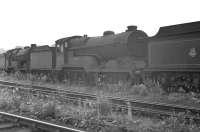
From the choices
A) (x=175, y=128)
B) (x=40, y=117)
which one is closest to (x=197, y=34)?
(x=175, y=128)

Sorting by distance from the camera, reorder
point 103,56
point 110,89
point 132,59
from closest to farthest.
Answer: point 110,89, point 132,59, point 103,56

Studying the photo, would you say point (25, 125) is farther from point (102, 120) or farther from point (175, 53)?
point (175, 53)

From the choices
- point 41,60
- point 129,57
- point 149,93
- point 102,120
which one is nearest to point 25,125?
point 102,120

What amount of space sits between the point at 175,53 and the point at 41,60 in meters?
12.4

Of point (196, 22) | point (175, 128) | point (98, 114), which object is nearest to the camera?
point (175, 128)

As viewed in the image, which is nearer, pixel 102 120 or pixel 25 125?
pixel 25 125

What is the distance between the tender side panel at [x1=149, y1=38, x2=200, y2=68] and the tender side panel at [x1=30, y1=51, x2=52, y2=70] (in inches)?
386

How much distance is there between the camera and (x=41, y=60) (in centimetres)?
2070

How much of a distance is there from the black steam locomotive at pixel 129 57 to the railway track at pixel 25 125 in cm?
728

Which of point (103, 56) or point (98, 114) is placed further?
point (103, 56)

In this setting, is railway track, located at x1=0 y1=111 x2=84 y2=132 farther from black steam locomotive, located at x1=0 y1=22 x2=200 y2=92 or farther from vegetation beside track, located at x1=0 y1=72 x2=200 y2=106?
black steam locomotive, located at x1=0 y1=22 x2=200 y2=92

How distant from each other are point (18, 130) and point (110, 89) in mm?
7813

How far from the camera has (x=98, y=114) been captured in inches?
265

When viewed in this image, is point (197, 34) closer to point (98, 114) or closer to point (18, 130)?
point (98, 114)
